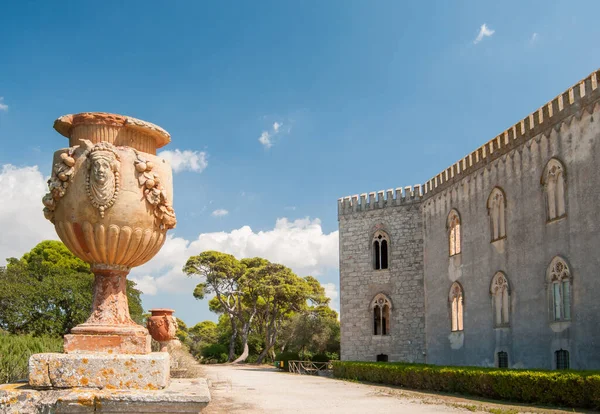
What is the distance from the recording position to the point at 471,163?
23.1m

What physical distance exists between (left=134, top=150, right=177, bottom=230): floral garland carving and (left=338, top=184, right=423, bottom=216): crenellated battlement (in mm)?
23934

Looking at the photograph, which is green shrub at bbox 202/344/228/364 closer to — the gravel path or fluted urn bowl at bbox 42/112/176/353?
the gravel path

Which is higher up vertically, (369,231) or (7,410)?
(369,231)

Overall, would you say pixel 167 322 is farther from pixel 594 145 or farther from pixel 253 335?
pixel 253 335

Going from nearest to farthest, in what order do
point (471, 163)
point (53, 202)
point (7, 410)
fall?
point (7, 410)
point (53, 202)
point (471, 163)

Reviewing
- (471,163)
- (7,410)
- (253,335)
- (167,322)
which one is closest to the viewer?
(7,410)

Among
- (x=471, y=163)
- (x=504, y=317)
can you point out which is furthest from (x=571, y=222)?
(x=471, y=163)

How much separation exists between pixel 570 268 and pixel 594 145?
135 inches

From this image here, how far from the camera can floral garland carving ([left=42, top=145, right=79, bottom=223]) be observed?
4.98m

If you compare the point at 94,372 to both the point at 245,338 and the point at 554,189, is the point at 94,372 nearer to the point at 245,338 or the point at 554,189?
the point at 554,189

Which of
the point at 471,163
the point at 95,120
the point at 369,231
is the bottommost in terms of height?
the point at 95,120

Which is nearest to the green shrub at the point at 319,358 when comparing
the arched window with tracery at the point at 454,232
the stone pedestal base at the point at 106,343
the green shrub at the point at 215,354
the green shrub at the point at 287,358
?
the green shrub at the point at 287,358

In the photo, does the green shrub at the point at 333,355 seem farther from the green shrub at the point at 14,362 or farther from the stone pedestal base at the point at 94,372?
the stone pedestal base at the point at 94,372

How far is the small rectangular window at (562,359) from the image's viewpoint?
→ 1684 cm
